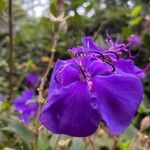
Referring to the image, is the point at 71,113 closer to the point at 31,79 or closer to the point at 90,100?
the point at 90,100

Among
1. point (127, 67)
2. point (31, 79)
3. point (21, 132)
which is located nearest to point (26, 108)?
point (21, 132)

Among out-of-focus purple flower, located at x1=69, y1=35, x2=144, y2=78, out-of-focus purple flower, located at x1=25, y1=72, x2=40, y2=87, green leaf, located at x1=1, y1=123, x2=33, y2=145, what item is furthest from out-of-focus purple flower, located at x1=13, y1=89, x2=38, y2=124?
out-of-focus purple flower, located at x1=25, y1=72, x2=40, y2=87

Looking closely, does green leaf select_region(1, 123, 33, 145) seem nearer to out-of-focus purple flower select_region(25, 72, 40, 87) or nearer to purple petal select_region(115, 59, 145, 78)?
purple petal select_region(115, 59, 145, 78)

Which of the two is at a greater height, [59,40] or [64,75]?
[64,75]

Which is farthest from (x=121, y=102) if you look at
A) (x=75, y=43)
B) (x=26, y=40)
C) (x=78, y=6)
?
(x=26, y=40)

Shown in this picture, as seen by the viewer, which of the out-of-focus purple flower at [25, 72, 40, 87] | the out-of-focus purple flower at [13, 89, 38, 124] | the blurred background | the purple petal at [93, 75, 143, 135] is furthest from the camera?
the out-of-focus purple flower at [25, 72, 40, 87]

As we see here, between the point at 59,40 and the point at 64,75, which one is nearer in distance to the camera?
the point at 64,75
